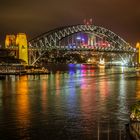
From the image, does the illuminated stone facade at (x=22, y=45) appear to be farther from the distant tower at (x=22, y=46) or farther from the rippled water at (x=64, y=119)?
the rippled water at (x=64, y=119)

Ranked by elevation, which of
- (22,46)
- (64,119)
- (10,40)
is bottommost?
(64,119)

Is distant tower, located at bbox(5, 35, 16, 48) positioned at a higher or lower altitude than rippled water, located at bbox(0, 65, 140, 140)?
higher

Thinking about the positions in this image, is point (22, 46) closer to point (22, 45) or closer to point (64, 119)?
point (22, 45)

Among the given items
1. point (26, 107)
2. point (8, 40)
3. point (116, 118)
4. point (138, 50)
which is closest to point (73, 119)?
point (116, 118)

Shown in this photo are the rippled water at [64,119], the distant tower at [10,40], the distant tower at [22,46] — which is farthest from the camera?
the distant tower at [10,40]

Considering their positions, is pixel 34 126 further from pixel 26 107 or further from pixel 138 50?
pixel 138 50

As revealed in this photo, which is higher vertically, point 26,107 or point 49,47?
point 49,47

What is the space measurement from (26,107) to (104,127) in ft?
33.2

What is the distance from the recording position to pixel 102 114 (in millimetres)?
26859

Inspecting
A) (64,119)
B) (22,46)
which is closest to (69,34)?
(22,46)

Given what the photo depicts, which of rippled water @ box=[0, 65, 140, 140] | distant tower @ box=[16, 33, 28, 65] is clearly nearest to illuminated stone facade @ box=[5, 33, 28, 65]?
distant tower @ box=[16, 33, 28, 65]

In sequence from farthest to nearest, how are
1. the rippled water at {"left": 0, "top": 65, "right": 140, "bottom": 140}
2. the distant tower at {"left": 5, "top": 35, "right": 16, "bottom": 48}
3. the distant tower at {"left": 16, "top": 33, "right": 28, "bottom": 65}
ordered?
the distant tower at {"left": 5, "top": 35, "right": 16, "bottom": 48} < the distant tower at {"left": 16, "top": 33, "right": 28, "bottom": 65} < the rippled water at {"left": 0, "top": 65, "right": 140, "bottom": 140}

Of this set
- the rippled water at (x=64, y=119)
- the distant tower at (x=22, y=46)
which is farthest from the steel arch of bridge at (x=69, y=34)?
the rippled water at (x=64, y=119)

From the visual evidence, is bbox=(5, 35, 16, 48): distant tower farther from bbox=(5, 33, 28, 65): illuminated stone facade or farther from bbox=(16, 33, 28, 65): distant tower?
bbox=(16, 33, 28, 65): distant tower
